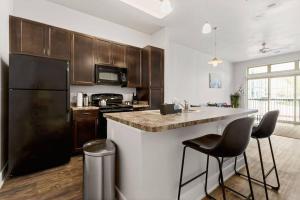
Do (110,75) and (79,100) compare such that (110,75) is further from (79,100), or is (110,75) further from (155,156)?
(155,156)

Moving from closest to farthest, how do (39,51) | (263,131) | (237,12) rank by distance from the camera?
(263,131) → (39,51) → (237,12)

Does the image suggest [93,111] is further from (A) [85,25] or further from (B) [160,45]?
(B) [160,45]

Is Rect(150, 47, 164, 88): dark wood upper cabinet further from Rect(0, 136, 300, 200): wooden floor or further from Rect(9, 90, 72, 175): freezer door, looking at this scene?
Rect(0, 136, 300, 200): wooden floor

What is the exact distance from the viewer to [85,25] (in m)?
3.41

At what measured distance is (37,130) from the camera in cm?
219

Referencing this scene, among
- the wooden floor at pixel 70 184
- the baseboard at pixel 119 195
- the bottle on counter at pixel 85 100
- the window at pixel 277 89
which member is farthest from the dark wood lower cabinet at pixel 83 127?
the window at pixel 277 89

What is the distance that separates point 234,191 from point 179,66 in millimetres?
4299

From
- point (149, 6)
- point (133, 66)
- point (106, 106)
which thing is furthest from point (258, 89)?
point (106, 106)

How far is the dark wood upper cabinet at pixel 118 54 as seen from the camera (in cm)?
351

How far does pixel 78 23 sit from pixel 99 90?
5.02ft

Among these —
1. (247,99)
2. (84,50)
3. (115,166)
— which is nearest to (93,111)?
(84,50)

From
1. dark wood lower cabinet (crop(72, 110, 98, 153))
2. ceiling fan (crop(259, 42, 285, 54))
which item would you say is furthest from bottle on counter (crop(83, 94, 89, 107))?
ceiling fan (crop(259, 42, 285, 54))

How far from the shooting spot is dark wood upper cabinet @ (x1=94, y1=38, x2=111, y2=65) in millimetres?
3268

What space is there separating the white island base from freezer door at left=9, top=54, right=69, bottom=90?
1192 millimetres
